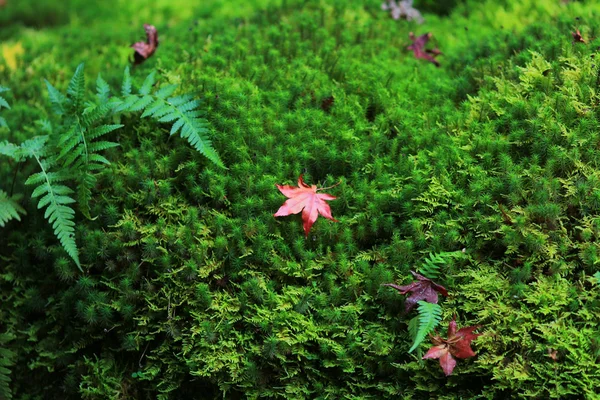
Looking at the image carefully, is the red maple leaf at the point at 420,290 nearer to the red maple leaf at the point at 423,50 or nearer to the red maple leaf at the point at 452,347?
the red maple leaf at the point at 452,347

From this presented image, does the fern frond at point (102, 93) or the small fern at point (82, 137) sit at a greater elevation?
the fern frond at point (102, 93)

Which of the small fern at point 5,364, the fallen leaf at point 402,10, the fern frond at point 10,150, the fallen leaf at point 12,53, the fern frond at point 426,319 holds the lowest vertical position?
the small fern at point 5,364

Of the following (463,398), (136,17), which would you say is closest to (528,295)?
(463,398)

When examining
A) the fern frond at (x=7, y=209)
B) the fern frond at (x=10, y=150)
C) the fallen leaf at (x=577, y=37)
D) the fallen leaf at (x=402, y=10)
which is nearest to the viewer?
the fern frond at (x=7, y=209)

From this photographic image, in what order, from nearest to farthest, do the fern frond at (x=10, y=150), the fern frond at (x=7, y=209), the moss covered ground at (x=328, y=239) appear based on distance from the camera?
1. the moss covered ground at (x=328, y=239)
2. the fern frond at (x=7, y=209)
3. the fern frond at (x=10, y=150)

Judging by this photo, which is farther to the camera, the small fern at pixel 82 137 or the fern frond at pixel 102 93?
the fern frond at pixel 102 93

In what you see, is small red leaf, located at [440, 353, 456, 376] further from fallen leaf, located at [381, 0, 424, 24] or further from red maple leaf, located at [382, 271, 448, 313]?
fallen leaf, located at [381, 0, 424, 24]

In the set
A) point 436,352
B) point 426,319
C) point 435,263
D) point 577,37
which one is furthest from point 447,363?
point 577,37

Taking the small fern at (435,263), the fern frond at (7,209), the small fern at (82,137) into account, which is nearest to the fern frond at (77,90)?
the small fern at (82,137)
